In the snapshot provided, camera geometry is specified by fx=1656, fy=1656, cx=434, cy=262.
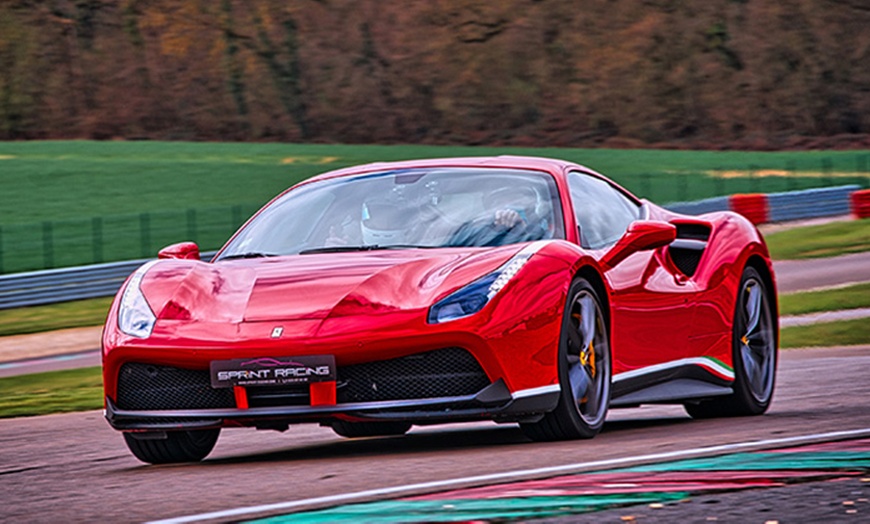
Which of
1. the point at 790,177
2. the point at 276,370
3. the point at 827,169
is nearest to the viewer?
the point at 276,370

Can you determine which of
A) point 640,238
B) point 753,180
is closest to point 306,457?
point 640,238

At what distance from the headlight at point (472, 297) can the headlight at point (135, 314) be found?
1199 mm

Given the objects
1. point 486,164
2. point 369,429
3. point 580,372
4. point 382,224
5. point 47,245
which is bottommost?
point 47,245

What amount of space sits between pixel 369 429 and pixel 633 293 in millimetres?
1690

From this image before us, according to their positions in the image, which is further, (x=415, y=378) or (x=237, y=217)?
(x=237, y=217)

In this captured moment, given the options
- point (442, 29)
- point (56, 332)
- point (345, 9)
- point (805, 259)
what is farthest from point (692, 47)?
point (56, 332)

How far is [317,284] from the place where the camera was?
265 inches

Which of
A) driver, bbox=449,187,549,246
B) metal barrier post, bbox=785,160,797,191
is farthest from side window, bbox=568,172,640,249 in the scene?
metal barrier post, bbox=785,160,797,191

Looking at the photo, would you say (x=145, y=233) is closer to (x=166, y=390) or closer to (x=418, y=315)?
(x=166, y=390)

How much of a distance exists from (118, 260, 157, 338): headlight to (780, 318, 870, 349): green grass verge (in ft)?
31.9

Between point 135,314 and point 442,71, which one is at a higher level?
point 135,314

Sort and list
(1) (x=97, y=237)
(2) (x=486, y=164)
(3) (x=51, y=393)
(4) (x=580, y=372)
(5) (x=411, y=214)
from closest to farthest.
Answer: (4) (x=580, y=372) → (5) (x=411, y=214) → (2) (x=486, y=164) → (3) (x=51, y=393) → (1) (x=97, y=237)

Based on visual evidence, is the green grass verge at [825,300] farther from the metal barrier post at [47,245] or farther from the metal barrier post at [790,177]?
the metal barrier post at [790,177]

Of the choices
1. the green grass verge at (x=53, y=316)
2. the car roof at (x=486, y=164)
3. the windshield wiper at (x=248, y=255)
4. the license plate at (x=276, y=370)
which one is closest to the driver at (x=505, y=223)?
the car roof at (x=486, y=164)
